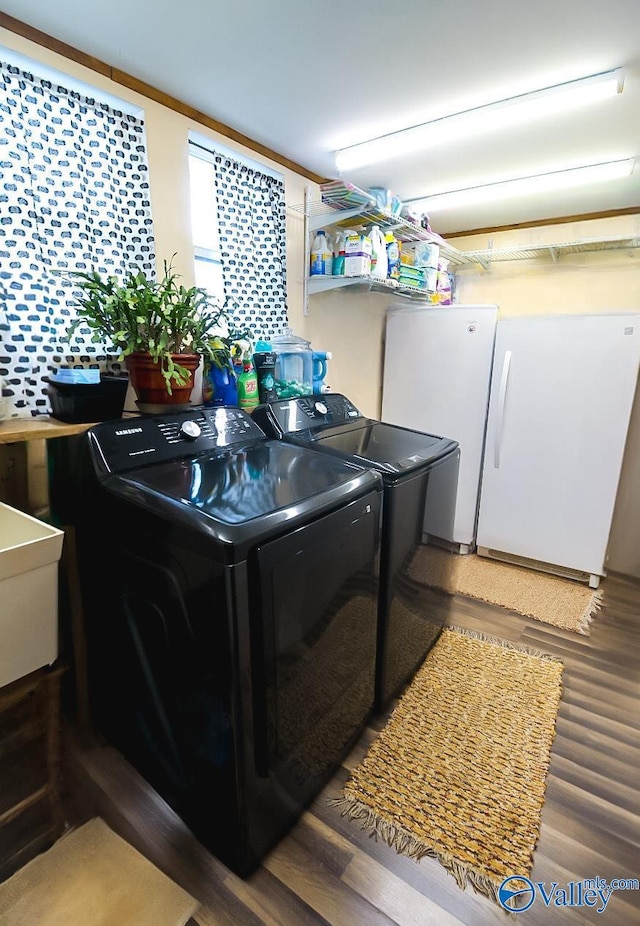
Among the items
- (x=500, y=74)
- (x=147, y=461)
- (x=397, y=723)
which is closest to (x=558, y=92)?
(x=500, y=74)

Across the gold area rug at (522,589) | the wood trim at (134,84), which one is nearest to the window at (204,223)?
the wood trim at (134,84)

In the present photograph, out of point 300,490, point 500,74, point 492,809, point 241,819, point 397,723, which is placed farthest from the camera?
point 397,723

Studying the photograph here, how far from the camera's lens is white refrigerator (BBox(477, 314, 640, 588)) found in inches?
102

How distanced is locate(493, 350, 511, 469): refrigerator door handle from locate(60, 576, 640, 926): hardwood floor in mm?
1583

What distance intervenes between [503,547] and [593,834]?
1865 mm

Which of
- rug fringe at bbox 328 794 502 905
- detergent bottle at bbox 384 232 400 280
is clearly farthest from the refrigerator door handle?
rug fringe at bbox 328 794 502 905

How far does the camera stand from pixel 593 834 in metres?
1.34

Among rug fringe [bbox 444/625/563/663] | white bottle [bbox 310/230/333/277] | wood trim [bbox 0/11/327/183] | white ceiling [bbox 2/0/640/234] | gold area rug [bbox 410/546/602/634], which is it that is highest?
white ceiling [bbox 2/0/640/234]

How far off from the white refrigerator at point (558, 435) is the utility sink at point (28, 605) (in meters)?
2.64

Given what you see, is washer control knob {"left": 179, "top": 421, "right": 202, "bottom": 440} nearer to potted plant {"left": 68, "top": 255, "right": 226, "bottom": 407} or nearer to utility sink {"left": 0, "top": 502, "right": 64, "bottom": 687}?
potted plant {"left": 68, "top": 255, "right": 226, "bottom": 407}

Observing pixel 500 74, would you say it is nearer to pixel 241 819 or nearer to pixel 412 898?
pixel 241 819

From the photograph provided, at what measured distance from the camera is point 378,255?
2.43 m

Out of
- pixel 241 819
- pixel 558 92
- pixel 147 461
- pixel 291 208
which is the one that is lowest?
pixel 241 819

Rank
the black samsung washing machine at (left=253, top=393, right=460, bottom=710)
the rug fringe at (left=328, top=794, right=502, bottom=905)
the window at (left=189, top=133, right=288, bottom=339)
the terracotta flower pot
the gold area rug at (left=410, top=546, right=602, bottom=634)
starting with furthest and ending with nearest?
the gold area rug at (left=410, top=546, right=602, bottom=634)
the window at (left=189, top=133, right=288, bottom=339)
the black samsung washing machine at (left=253, top=393, right=460, bottom=710)
the terracotta flower pot
the rug fringe at (left=328, top=794, right=502, bottom=905)
